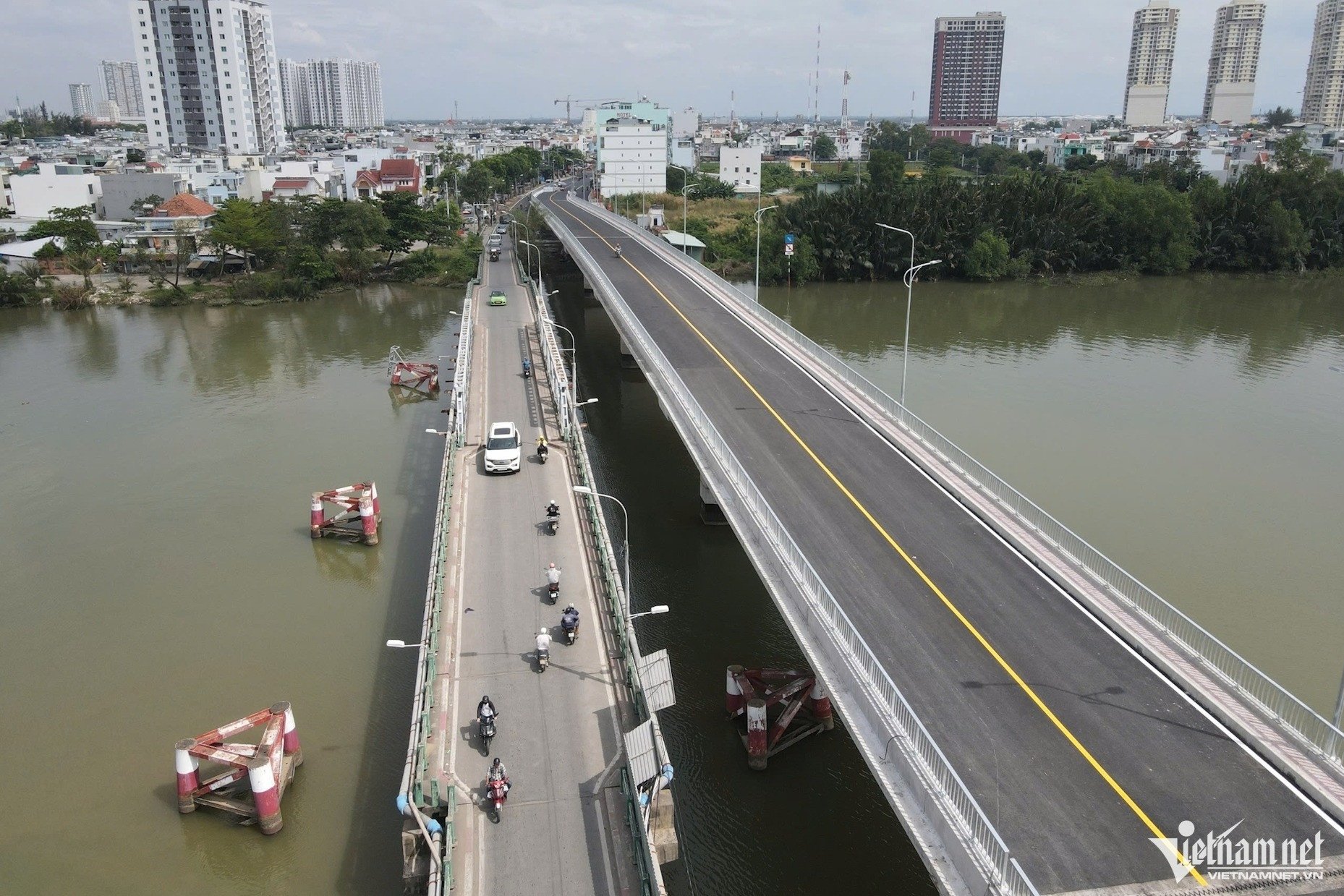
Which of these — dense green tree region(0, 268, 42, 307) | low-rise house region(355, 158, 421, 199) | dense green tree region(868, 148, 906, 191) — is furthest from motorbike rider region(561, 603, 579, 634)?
dense green tree region(868, 148, 906, 191)

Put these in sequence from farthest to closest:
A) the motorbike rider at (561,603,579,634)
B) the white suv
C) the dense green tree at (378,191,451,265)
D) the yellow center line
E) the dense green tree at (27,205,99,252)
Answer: the dense green tree at (378,191,451,265) < the dense green tree at (27,205,99,252) < the white suv < the motorbike rider at (561,603,579,634) < the yellow center line

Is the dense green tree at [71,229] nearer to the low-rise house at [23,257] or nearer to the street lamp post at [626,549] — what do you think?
the low-rise house at [23,257]

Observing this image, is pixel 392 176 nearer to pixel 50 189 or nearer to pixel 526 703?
pixel 50 189

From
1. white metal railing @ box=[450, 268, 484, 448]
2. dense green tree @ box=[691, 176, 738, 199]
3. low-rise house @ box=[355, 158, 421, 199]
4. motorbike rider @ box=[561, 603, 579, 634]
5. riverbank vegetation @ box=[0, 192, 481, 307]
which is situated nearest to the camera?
motorbike rider @ box=[561, 603, 579, 634]

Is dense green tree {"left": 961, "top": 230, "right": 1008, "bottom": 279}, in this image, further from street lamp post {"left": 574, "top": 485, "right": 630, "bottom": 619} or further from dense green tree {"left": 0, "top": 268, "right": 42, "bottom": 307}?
dense green tree {"left": 0, "top": 268, "right": 42, "bottom": 307}

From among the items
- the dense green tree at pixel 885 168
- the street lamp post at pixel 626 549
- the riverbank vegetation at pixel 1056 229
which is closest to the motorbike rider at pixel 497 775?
the street lamp post at pixel 626 549

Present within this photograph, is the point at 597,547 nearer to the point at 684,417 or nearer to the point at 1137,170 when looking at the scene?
the point at 684,417

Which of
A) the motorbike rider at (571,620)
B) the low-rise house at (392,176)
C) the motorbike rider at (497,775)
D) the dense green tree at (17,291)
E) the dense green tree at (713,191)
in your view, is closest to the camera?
the motorbike rider at (497,775)
